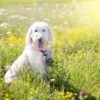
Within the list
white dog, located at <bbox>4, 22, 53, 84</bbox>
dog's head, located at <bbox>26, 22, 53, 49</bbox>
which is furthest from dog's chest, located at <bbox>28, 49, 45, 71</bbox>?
dog's head, located at <bbox>26, 22, 53, 49</bbox>

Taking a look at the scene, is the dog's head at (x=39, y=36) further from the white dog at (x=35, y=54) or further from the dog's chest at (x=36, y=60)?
the dog's chest at (x=36, y=60)

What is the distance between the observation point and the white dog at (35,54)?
8727 mm

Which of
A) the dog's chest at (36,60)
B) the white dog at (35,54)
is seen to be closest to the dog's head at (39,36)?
the white dog at (35,54)

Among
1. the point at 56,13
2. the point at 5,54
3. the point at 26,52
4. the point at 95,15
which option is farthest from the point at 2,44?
the point at 56,13

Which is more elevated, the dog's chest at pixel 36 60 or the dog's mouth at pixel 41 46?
the dog's mouth at pixel 41 46

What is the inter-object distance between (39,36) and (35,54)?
1.12ft

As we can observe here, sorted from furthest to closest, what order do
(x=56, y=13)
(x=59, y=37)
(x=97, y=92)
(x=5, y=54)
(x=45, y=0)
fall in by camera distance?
(x=45, y=0)
(x=56, y=13)
(x=59, y=37)
(x=5, y=54)
(x=97, y=92)

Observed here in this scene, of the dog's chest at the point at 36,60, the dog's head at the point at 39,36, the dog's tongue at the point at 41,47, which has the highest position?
the dog's head at the point at 39,36

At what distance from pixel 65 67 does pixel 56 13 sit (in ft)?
44.2

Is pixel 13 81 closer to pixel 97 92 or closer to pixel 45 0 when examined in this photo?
pixel 97 92

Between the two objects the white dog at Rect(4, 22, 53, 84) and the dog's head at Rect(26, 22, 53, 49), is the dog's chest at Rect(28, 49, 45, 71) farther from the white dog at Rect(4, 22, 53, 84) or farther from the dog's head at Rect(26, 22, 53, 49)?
the dog's head at Rect(26, 22, 53, 49)

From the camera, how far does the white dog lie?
28.6 feet

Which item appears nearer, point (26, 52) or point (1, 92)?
point (1, 92)

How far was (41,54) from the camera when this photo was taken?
8.83 metres
